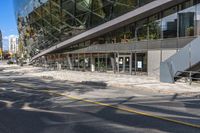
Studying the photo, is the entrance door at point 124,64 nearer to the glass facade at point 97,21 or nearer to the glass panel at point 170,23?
the glass facade at point 97,21

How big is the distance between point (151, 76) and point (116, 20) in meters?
8.28

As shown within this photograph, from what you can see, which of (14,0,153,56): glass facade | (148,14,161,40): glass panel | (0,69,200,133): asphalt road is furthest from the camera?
(14,0,153,56): glass facade

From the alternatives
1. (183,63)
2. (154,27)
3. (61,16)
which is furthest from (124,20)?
(61,16)

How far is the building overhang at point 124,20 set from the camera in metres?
30.6

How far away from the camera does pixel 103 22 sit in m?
39.8

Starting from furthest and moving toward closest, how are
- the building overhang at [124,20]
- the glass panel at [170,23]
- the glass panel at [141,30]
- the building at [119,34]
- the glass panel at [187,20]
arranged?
the glass panel at [141,30]
the glass panel at [170,23]
the building overhang at [124,20]
the building at [119,34]
the glass panel at [187,20]

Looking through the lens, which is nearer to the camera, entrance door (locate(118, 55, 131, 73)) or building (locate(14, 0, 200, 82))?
building (locate(14, 0, 200, 82))

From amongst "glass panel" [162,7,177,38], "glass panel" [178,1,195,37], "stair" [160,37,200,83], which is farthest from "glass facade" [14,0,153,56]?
"stair" [160,37,200,83]

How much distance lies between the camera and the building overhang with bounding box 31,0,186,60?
100 ft

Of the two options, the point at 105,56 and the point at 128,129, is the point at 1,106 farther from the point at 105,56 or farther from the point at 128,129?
the point at 105,56

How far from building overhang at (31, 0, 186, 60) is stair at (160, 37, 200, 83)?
217 inches

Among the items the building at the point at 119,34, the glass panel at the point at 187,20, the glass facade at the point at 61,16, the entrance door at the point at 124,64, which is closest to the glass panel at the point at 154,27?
the building at the point at 119,34

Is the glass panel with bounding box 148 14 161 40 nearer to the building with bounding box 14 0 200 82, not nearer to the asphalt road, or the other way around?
the building with bounding box 14 0 200 82

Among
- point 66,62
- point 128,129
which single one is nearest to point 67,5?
point 66,62
